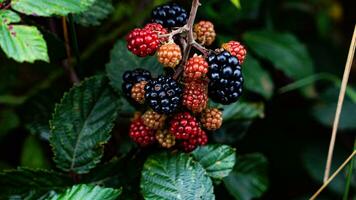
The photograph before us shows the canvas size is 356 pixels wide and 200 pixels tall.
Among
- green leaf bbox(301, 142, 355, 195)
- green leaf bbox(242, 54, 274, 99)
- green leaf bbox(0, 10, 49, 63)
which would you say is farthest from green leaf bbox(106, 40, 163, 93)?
green leaf bbox(301, 142, 355, 195)

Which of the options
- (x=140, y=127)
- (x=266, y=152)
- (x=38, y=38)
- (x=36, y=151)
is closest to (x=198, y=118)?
(x=140, y=127)

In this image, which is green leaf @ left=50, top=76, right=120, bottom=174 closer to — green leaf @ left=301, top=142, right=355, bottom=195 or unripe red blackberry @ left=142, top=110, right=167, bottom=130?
unripe red blackberry @ left=142, top=110, right=167, bottom=130

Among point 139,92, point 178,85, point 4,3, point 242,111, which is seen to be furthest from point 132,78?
point 242,111

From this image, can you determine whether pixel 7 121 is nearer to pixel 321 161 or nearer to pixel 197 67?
pixel 197 67

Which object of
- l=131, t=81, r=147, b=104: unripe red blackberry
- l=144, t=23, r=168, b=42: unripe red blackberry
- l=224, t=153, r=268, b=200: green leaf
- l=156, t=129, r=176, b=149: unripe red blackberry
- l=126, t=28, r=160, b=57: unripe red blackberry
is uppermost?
l=144, t=23, r=168, b=42: unripe red blackberry

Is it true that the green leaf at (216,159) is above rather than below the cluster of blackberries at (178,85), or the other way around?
below

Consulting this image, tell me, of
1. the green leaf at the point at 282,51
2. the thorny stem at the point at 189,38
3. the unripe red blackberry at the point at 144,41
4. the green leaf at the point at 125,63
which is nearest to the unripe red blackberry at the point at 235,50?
the thorny stem at the point at 189,38

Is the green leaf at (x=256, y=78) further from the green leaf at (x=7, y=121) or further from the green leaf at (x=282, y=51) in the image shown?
the green leaf at (x=7, y=121)
